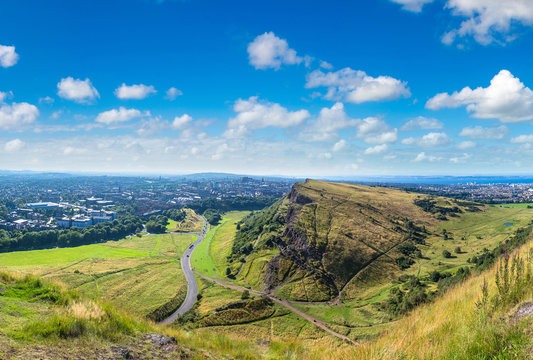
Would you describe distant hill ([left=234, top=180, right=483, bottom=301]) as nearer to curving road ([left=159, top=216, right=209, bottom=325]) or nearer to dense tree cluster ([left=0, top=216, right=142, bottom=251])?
curving road ([left=159, top=216, right=209, bottom=325])

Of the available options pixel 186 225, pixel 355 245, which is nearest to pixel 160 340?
pixel 355 245

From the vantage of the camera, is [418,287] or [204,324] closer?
[204,324]

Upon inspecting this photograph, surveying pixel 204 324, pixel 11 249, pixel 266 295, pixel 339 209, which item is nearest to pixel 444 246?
pixel 339 209

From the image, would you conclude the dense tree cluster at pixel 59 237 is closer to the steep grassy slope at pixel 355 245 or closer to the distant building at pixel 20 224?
the distant building at pixel 20 224

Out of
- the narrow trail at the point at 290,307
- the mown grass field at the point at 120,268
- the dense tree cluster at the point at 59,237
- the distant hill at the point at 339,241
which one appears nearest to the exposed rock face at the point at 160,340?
the narrow trail at the point at 290,307

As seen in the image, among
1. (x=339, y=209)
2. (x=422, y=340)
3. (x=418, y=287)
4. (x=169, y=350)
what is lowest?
(x=418, y=287)

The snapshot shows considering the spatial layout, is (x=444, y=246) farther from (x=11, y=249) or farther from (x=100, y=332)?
(x=11, y=249)

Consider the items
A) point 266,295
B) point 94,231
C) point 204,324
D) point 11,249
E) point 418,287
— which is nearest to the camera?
point 204,324

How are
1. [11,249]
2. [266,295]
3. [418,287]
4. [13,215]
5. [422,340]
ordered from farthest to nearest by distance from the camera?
[13,215]
[11,249]
[266,295]
[418,287]
[422,340]
